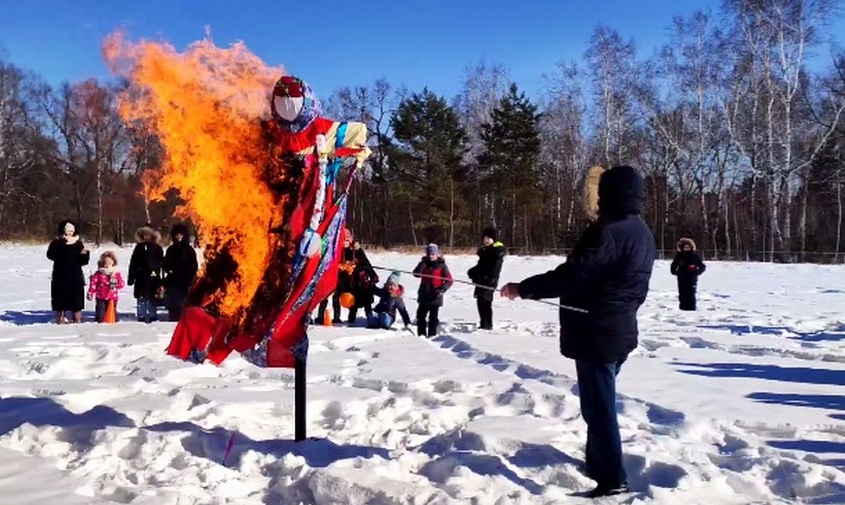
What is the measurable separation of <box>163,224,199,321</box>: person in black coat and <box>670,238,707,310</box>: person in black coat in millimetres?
8657

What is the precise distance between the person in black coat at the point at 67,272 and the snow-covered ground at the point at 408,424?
2011 millimetres

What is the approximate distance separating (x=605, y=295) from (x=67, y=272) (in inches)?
390

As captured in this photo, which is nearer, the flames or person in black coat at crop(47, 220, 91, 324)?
the flames

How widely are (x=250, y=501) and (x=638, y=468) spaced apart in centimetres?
222

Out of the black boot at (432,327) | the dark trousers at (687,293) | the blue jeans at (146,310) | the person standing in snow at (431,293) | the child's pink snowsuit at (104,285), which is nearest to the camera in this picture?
the person standing in snow at (431,293)

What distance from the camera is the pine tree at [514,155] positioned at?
1702 inches

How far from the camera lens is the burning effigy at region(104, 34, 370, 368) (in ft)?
14.3

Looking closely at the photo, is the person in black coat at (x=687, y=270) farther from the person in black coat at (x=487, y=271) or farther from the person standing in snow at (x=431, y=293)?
the person standing in snow at (x=431, y=293)

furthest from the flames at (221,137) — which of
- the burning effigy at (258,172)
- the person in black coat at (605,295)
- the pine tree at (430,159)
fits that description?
the pine tree at (430,159)

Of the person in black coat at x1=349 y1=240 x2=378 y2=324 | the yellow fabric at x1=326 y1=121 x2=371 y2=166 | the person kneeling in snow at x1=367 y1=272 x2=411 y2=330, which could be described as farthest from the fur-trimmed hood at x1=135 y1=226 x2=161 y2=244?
the yellow fabric at x1=326 y1=121 x2=371 y2=166

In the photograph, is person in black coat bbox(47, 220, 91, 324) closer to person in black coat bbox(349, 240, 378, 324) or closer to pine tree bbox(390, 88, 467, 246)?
person in black coat bbox(349, 240, 378, 324)

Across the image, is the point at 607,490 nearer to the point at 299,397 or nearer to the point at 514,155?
the point at 299,397

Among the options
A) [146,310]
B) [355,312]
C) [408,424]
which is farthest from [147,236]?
[408,424]

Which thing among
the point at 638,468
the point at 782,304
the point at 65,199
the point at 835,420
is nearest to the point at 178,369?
the point at 638,468
